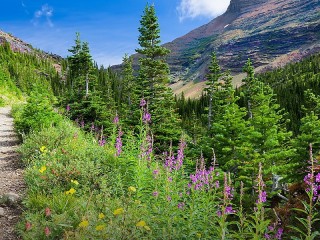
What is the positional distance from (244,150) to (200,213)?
9.64 meters

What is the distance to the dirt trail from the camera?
558 centimetres

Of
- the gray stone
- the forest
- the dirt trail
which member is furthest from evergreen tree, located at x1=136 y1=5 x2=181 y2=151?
the gray stone

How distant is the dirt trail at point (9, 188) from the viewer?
18.3 ft

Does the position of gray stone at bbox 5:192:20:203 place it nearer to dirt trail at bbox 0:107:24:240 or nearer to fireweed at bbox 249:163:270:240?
dirt trail at bbox 0:107:24:240

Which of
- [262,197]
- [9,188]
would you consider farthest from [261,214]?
[9,188]

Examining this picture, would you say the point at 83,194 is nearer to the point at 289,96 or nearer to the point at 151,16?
the point at 151,16

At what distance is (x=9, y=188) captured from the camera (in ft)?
23.4

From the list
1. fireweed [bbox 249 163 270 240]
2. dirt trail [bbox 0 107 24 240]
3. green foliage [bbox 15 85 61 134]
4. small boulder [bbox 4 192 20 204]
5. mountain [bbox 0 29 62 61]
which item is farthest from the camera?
mountain [bbox 0 29 62 61]

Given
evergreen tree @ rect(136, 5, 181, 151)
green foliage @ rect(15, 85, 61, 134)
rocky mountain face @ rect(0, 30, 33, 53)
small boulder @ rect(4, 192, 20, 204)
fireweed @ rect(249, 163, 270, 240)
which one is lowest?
small boulder @ rect(4, 192, 20, 204)

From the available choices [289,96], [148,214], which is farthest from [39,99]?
[289,96]

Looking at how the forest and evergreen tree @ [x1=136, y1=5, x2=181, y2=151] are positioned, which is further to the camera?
evergreen tree @ [x1=136, y1=5, x2=181, y2=151]

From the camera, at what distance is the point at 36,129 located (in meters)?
11.2

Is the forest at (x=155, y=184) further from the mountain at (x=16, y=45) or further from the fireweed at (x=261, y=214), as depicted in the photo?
the mountain at (x=16, y=45)

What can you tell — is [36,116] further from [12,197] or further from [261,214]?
[261,214]
